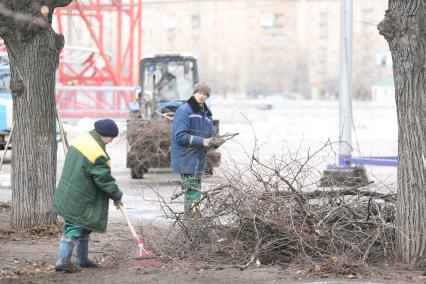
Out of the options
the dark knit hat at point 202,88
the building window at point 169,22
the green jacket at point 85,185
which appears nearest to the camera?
the green jacket at point 85,185

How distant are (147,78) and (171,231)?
1093cm

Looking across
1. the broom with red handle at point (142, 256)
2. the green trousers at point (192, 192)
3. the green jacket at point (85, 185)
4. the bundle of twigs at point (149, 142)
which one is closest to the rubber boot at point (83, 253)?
the green jacket at point (85, 185)

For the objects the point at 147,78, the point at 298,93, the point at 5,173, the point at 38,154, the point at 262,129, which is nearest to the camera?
the point at 38,154

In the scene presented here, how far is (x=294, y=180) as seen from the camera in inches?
295

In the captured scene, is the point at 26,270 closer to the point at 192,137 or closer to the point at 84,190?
the point at 84,190

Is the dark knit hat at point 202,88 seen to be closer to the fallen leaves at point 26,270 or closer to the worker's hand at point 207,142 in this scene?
the worker's hand at point 207,142

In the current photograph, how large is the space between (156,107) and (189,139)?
7946 millimetres

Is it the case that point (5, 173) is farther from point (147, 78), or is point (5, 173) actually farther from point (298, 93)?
point (298, 93)

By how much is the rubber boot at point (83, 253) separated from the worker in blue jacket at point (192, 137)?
178 centimetres

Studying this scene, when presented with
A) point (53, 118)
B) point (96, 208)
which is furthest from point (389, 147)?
point (96, 208)

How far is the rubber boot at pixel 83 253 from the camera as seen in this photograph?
23.3 ft

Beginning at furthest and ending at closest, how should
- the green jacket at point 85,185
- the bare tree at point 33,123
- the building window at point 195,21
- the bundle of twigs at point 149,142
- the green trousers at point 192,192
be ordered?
the building window at point 195,21, the bundle of twigs at point 149,142, the bare tree at point 33,123, the green trousers at point 192,192, the green jacket at point 85,185

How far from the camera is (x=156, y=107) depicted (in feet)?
55.1

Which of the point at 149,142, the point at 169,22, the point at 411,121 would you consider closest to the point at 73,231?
the point at 411,121
